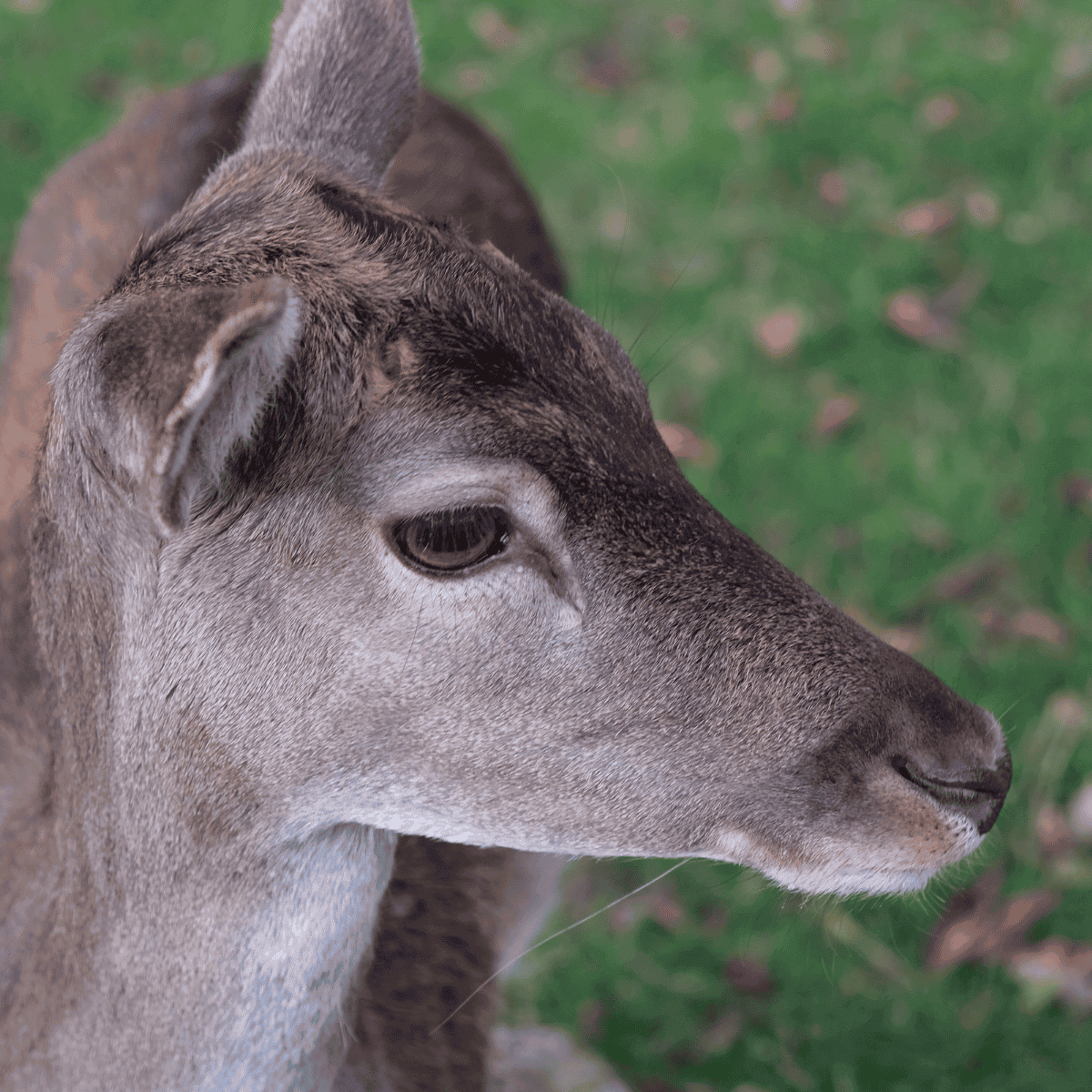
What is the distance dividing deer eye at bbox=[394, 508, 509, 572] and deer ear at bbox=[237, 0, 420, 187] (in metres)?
0.87

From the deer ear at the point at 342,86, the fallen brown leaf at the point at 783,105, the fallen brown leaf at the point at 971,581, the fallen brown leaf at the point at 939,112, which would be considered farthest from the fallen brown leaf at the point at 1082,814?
the fallen brown leaf at the point at 783,105

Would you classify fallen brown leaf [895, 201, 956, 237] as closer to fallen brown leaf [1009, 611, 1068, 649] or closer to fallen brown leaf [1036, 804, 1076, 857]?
fallen brown leaf [1009, 611, 1068, 649]

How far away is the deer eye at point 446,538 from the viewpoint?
1867mm

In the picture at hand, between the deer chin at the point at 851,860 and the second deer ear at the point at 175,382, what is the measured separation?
3.87 feet

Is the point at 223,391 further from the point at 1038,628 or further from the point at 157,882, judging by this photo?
the point at 1038,628

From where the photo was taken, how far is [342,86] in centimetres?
242

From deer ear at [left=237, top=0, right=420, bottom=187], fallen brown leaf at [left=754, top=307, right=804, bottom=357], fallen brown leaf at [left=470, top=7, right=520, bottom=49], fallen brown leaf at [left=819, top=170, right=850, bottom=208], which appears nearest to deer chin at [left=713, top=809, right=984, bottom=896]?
deer ear at [left=237, top=0, right=420, bottom=187]

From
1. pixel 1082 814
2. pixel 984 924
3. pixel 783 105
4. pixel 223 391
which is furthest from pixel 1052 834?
pixel 783 105

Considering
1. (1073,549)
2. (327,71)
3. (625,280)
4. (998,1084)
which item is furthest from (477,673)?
(625,280)

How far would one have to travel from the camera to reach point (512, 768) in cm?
204

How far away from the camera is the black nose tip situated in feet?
7.05

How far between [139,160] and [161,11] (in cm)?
336

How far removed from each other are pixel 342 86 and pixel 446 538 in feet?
3.67

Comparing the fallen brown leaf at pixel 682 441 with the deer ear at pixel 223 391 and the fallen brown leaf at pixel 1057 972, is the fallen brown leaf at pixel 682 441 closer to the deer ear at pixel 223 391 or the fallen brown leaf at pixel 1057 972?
the fallen brown leaf at pixel 1057 972
